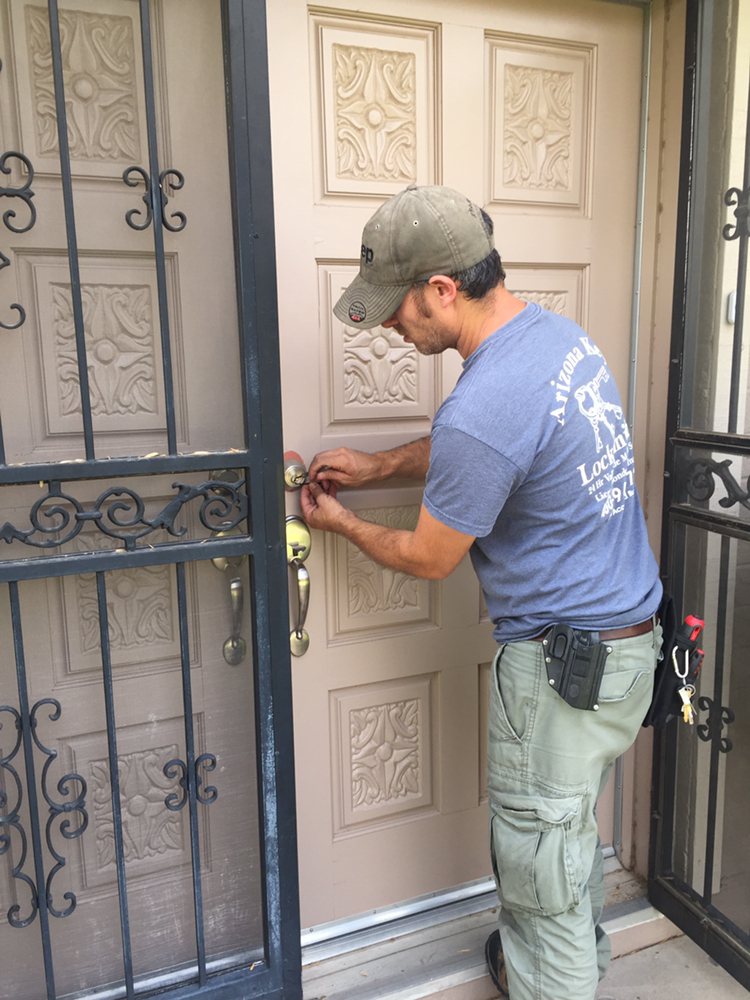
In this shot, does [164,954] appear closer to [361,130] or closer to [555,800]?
[555,800]

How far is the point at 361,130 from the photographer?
1.67 meters

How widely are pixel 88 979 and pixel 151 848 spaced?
0.28 meters

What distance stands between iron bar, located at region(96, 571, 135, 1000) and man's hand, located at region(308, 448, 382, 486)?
500 millimetres

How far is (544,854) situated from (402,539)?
2.11ft

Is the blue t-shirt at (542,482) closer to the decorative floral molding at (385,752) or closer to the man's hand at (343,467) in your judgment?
the man's hand at (343,467)

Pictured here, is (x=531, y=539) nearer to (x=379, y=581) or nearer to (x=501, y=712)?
(x=501, y=712)

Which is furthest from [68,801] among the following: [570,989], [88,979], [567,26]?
[567,26]

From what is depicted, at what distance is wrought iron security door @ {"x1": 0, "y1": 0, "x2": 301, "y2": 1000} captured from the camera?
4.33 feet

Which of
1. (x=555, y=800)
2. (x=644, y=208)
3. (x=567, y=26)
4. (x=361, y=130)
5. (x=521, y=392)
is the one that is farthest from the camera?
(x=644, y=208)

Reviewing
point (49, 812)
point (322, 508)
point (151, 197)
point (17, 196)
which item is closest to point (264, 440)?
point (322, 508)

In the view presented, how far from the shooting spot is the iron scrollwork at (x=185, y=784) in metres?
1.52

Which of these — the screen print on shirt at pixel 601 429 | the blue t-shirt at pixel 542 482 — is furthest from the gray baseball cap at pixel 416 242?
the screen print on shirt at pixel 601 429

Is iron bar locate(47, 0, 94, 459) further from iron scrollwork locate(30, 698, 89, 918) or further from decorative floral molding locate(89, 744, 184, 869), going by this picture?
decorative floral molding locate(89, 744, 184, 869)

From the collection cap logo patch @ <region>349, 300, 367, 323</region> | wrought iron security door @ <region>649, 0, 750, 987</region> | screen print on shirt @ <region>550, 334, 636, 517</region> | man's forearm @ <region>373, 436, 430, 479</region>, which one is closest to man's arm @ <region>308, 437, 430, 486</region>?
man's forearm @ <region>373, 436, 430, 479</region>
